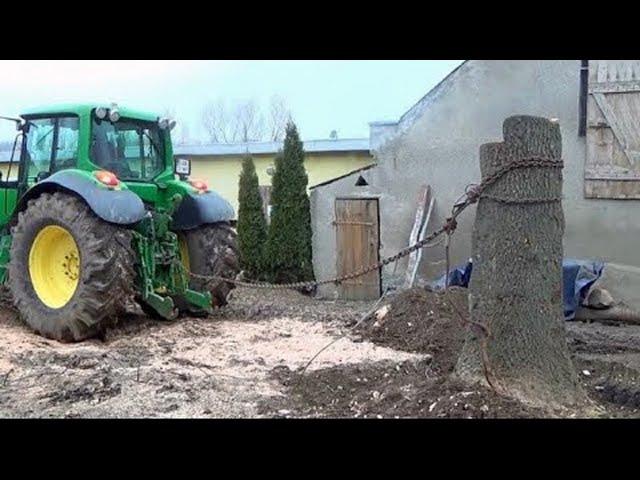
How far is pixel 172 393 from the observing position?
5.01m

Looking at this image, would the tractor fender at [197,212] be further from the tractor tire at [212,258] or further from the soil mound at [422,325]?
the soil mound at [422,325]

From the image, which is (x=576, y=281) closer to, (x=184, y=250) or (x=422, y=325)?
(x=422, y=325)

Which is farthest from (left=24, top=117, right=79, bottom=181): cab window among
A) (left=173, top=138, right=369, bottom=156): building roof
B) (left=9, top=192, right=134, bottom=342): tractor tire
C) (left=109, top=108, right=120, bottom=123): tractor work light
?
(left=173, top=138, right=369, bottom=156): building roof

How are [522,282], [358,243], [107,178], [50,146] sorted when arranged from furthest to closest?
1. [358,243]
2. [50,146]
3. [107,178]
4. [522,282]

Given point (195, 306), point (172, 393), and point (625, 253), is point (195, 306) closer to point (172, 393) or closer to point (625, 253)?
point (172, 393)

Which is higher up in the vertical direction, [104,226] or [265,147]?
[265,147]

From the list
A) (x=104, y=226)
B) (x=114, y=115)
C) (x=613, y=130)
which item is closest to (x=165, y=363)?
(x=104, y=226)

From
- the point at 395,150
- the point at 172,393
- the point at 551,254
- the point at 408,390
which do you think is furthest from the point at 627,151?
the point at 172,393

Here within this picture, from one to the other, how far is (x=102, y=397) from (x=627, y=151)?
741 cm

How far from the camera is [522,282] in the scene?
14.9ft

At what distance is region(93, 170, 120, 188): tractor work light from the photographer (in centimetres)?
706

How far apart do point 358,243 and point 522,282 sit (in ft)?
25.3

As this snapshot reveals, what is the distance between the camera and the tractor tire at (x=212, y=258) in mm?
8398

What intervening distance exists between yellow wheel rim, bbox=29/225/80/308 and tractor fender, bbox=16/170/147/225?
1.76ft
